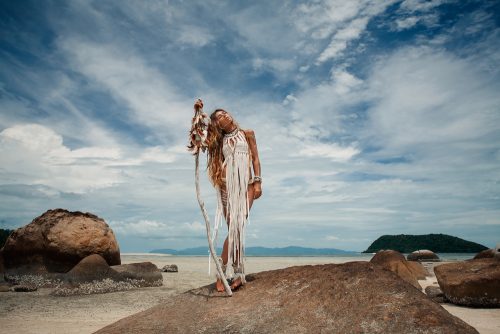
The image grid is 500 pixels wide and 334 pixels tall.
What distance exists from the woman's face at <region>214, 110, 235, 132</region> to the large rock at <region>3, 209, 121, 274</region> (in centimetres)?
804

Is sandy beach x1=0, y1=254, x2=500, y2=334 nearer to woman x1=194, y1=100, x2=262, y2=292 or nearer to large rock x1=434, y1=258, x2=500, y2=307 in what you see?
large rock x1=434, y1=258, x2=500, y2=307

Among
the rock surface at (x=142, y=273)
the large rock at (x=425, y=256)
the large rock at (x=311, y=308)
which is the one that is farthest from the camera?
the large rock at (x=425, y=256)

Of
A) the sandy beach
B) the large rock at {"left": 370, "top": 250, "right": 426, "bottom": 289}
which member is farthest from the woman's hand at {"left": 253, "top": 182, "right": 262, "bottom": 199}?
the large rock at {"left": 370, "top": 250, "right": 426, "bottom": 289}

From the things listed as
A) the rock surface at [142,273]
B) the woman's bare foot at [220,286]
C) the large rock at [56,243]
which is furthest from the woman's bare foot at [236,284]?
the large rock at [56,243]

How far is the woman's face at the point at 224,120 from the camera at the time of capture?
460cm

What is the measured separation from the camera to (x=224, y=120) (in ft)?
15.1

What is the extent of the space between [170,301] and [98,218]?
837 cm

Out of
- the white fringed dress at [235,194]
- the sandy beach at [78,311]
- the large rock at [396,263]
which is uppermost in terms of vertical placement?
the white fringed dress at [235,194]

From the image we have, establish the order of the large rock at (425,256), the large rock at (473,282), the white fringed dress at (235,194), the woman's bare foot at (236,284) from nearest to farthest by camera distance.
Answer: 1. the woman's bare foot at (236,284)
2. the white fringed dress at (235,194)
3. the large rock at (473,282)
4. the large rock at (425,256)

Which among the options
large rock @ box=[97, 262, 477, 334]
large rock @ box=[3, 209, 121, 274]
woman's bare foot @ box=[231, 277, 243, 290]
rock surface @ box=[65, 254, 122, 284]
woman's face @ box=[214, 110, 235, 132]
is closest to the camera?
large rock @ box=[97, 262, 477, 334]

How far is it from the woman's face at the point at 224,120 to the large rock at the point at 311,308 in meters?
1.79

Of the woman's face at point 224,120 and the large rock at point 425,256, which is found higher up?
the woman's face at point 224,120

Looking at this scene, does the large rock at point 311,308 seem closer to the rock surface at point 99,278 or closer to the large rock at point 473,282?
the large rock at point 473,282

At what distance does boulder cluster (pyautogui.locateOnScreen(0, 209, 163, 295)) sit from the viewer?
10.2m
